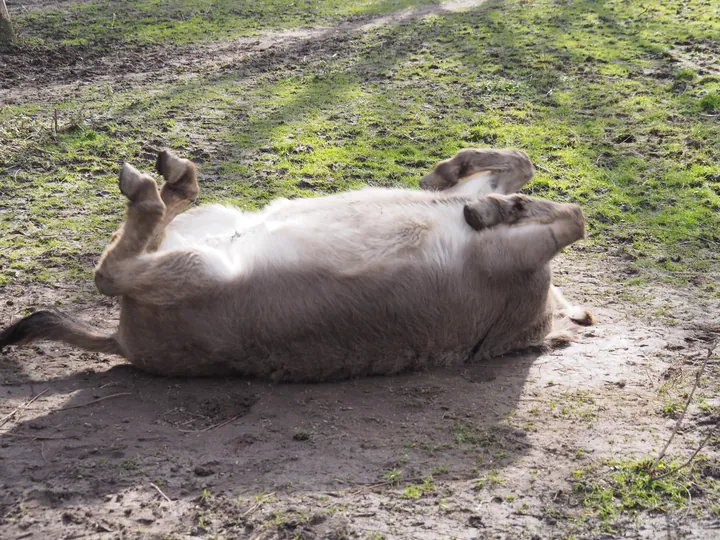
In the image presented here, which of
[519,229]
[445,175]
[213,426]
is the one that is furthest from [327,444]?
[445,175]

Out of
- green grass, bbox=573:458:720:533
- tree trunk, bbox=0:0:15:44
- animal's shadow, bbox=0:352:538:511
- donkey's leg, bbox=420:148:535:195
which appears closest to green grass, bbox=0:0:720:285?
tree trunk, bbox=0:0:15:44

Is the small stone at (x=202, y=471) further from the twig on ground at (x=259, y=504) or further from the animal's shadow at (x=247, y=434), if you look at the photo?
the twig on ground at (x=259, y=504)

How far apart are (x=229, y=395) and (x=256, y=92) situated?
5291 millimetres

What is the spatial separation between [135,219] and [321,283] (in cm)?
107

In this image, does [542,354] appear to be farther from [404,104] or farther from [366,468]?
[404,104]

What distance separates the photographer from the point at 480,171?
5191mm

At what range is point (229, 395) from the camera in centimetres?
388

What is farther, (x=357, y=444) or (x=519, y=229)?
(x=519, y=229)

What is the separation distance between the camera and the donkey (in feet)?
12.6

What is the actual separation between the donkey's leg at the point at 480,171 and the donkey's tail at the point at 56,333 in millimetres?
2328

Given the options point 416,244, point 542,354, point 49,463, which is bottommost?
point 542,354

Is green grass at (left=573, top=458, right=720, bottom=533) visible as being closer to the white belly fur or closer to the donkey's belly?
the donkey's belly

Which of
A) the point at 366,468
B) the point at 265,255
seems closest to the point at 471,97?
the point at 265,255

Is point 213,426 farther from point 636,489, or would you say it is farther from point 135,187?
point 636,489
